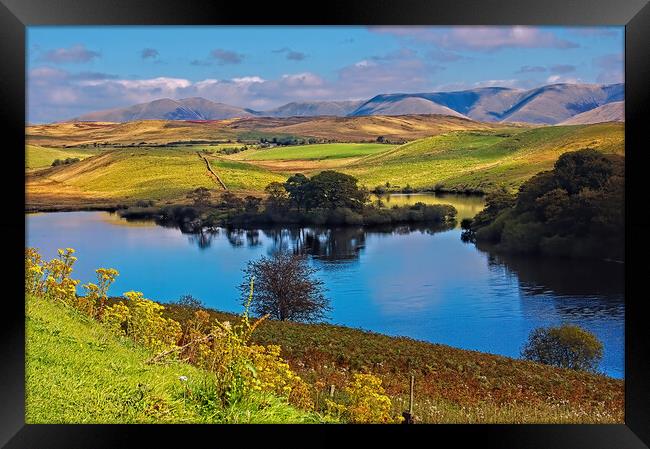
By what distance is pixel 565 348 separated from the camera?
10.2m

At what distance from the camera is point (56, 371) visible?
550cm

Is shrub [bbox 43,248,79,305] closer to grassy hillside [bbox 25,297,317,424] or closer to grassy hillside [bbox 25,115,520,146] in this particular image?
grassy hillside [bbox 25,297,317,424]

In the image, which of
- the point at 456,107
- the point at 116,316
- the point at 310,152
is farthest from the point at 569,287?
the point at 116,316

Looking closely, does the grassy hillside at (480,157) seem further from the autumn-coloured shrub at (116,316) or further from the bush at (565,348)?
the autumn-coloured shrub at (116,316)

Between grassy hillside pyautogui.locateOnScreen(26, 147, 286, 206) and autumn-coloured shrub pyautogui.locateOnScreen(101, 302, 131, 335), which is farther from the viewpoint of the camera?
grassy hillside pyautogui.locateOnScreen(26, 147, 286, 206)

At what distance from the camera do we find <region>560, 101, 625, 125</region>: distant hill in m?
11.6

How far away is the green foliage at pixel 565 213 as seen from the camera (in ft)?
36.8

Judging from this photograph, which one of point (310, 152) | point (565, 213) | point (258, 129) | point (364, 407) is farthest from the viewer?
point (565, 213)

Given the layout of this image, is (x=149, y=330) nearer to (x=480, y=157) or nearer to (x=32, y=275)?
(x=32, y=275)

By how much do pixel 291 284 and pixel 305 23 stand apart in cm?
605

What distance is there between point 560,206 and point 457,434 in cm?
733

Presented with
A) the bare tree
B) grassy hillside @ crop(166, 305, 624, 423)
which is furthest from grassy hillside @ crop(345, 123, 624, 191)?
grassy hillside @ crop(166, 305, 624, 423)

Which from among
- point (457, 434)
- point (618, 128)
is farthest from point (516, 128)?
point (457, 434)

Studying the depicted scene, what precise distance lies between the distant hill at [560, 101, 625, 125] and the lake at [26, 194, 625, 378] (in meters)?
2.22
